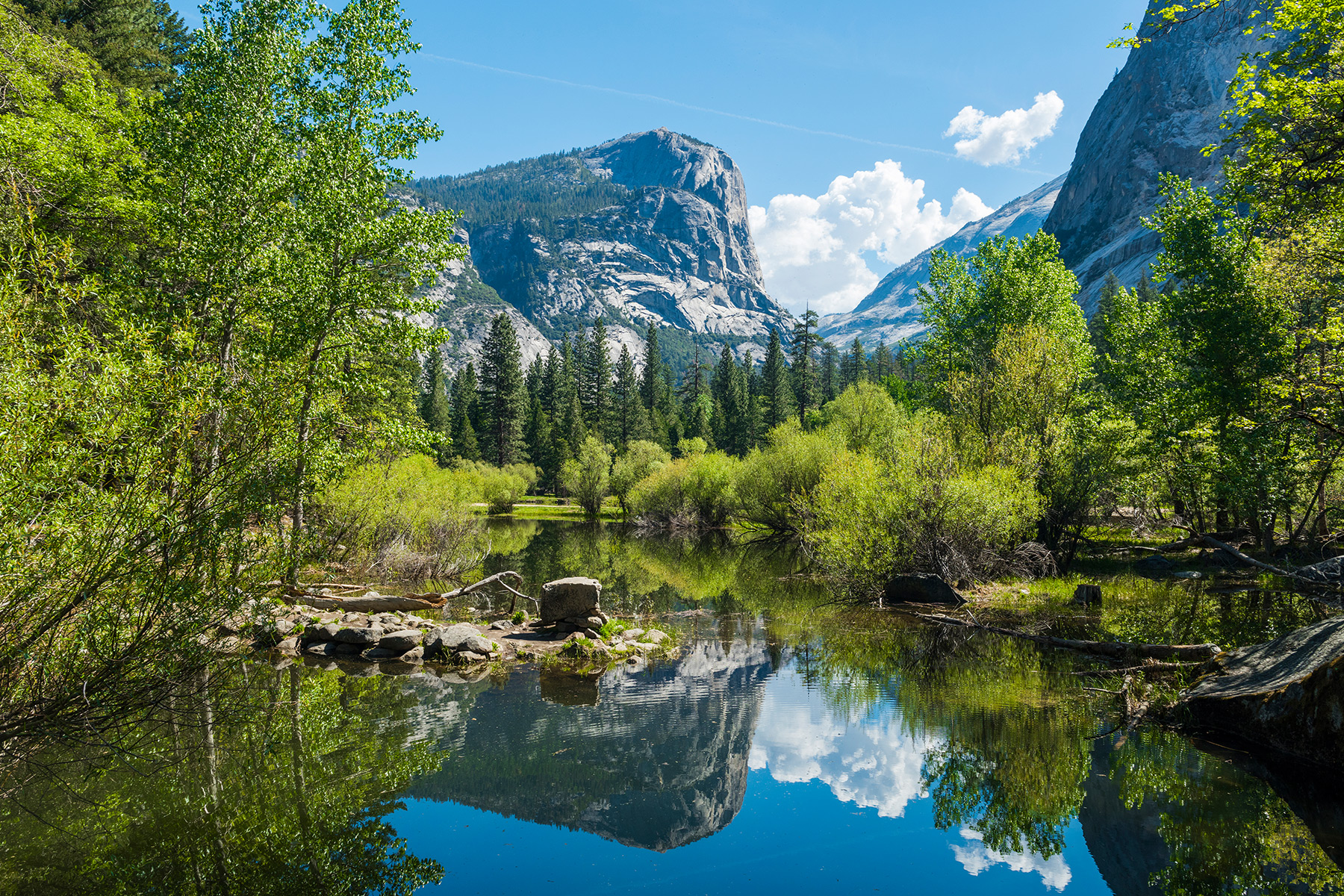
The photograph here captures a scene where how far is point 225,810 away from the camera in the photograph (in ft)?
24.4

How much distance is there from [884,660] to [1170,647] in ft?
16.8

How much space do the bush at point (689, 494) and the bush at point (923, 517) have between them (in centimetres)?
2659

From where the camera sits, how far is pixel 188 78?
15.5m

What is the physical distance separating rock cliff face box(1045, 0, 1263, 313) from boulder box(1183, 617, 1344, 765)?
137814 mm

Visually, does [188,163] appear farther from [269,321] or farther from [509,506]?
[509,506]

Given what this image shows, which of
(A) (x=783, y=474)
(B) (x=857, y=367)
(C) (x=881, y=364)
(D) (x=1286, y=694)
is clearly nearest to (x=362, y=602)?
(D) (x=1286, y=694)

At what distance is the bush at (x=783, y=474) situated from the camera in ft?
131

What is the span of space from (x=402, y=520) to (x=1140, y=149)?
610 feet

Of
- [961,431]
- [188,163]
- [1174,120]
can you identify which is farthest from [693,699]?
[1174,120]

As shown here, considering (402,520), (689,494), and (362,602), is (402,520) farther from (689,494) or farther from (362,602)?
(689,494)

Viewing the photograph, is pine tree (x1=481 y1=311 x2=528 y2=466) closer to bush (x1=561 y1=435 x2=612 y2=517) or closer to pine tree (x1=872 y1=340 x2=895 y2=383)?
bush (x1=561 y1=435 x2=612 y2=517)

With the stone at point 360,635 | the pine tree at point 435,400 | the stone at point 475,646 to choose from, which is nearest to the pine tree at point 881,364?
the pine tree at point 435,400

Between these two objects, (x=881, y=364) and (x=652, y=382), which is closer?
(x=652, y=382)

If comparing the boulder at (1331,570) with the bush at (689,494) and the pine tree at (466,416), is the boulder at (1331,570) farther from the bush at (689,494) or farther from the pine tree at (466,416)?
the pine tree at (466,416)
